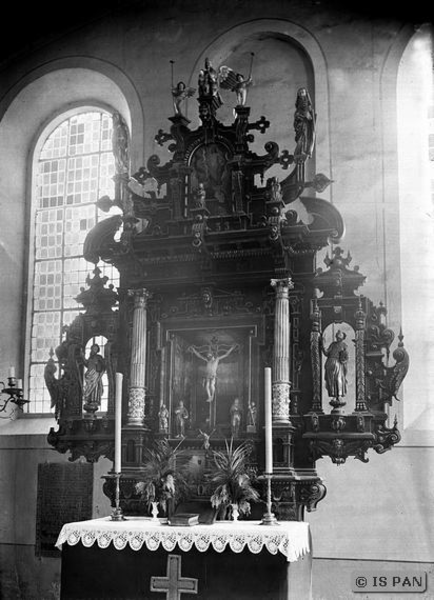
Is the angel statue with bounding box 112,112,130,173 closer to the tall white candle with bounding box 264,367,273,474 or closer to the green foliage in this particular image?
the tall white candle with bounding box 264,367,273,474

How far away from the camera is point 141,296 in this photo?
377 inches

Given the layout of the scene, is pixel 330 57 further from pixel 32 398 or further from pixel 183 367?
pixel 32 398

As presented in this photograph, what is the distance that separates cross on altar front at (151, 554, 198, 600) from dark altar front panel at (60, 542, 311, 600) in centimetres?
1

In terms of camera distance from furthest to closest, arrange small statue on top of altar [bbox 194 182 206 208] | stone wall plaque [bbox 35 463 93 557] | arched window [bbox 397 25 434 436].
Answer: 1. stone wall plaque [bbox 35 463 93 557]
2. arched window [bbox 397 25 434 436]
3. small statue on top of altar [bbox 194 182 206 208]

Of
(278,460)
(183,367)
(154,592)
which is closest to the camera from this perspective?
(154,592)

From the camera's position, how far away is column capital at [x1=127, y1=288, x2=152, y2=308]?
957 cm

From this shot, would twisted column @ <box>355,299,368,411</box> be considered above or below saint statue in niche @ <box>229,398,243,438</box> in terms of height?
above

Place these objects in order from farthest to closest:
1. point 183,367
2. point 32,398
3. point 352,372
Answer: point 32,398
point 352,372
point 183,367

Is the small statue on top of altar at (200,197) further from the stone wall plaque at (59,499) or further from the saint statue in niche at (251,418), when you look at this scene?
the stone wall plaque at (59,499)

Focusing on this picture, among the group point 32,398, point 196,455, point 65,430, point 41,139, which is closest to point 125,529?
point 196,455

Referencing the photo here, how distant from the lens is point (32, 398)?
498 inches

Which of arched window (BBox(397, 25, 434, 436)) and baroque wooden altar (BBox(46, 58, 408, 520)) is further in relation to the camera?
arched window (BBox(397, 25, 434, 436))

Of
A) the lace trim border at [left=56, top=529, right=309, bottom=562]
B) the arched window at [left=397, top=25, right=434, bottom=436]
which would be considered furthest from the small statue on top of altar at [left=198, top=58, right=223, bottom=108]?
the lace trim border at [left=56, top=529, right=309, bottom=562]

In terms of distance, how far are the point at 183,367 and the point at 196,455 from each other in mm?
1017
